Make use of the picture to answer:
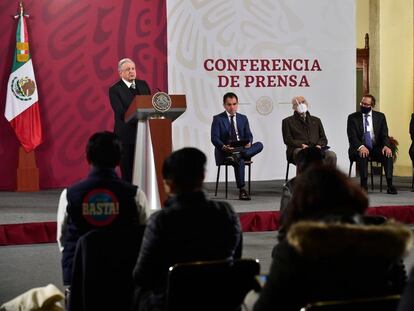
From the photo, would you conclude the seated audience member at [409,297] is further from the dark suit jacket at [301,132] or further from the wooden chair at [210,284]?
the dark suit jacket at [301,132]

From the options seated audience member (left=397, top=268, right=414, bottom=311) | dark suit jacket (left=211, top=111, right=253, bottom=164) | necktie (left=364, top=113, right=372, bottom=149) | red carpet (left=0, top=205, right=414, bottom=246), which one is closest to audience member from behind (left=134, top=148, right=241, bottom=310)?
seated audience member (left=397, top=268, right=414, bottom=311)

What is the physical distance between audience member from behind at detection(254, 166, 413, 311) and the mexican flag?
638 centimetres

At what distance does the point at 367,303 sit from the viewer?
5.76 ft

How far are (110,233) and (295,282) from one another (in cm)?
82

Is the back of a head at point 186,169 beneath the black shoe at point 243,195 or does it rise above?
above

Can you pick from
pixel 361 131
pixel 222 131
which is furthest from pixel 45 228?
pixel 361 131

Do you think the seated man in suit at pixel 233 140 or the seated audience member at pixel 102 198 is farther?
the seated man in suit at pixel 233 140

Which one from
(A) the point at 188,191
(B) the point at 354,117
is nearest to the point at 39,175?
(B) the point at 354,117

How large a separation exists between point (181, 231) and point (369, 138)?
547cm

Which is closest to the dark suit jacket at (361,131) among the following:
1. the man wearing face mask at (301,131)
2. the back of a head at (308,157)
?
the man wearing face mask at (301,131)

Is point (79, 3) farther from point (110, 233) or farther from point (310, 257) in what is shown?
point (310, 257)

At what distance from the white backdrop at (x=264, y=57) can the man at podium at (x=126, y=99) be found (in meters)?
2.46

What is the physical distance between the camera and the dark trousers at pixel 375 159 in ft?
23.5

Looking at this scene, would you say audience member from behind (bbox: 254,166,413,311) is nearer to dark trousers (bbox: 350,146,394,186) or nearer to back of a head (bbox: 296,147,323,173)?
back of a head (bbox: 296,147,323,173)
